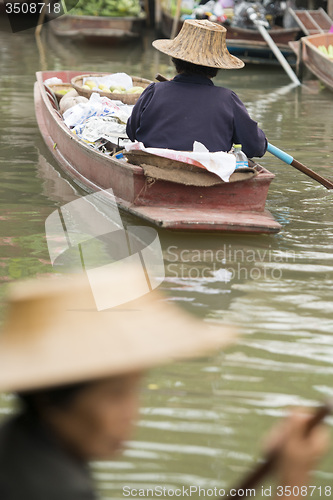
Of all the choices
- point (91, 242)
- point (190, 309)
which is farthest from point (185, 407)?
point (91, 242)

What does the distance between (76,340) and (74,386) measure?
0.22ft

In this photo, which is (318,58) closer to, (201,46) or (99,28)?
(99,28)

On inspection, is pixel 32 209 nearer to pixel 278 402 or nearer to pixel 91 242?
pixel 91 242

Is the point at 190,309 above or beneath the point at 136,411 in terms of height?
beneath

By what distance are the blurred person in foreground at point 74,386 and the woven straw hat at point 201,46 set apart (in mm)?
3556

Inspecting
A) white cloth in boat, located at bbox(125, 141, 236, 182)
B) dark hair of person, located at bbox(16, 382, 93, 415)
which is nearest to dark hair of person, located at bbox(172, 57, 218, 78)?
white cloth in boat, located at bbox(125, 141, 236, 182)

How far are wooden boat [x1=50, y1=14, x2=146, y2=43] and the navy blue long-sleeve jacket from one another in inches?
416

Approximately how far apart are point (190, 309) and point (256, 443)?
1.11m

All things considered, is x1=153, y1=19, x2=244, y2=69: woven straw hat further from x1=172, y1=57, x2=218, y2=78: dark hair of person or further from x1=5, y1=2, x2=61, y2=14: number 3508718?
x1=5, y1=2, x2=61, y2=14: number 3508718

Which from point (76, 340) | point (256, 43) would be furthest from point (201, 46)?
point (256, 43)

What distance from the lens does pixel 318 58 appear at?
10445 mm

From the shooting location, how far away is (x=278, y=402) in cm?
284

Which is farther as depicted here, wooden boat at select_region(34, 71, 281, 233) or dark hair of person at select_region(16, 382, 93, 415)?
wooden boat at select_region(34, 71, 281, 233)

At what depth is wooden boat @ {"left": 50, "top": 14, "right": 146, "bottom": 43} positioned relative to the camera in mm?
14727
